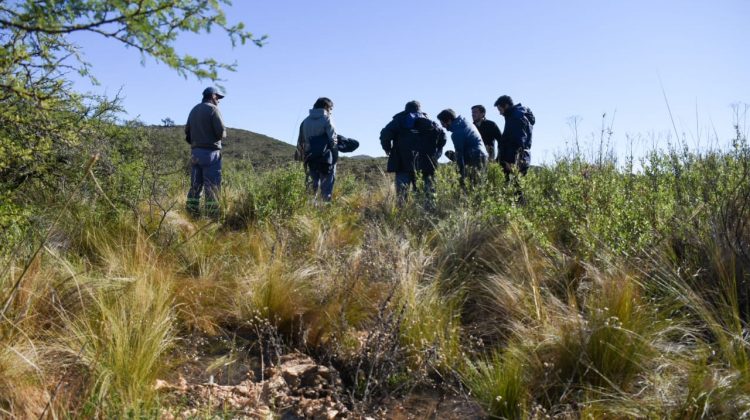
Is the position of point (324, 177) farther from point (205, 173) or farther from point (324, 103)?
point (205, 173)

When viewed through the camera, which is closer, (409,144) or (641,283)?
(641,283)

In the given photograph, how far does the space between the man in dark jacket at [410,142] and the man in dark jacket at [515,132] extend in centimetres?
90

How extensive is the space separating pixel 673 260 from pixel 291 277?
2473 millimetres

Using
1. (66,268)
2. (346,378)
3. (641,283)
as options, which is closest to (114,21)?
(66,268)

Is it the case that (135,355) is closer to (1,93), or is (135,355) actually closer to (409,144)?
(1,93)

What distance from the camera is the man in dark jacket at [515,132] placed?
7.41 metres


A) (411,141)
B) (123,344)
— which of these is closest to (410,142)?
(411,141)

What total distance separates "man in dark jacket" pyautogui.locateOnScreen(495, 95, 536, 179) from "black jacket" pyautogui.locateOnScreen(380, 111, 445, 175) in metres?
0.91

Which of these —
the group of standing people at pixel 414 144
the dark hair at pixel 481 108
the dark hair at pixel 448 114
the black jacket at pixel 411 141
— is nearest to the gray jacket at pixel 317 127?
the group of standing people at pixel 414 144

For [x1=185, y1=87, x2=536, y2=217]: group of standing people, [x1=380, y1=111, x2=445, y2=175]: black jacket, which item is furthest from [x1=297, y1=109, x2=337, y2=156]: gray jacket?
[x1=380, y1=111, x2=445, y2=175]: black jacket

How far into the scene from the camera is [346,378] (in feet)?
9.25

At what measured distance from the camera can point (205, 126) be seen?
6.76 meters

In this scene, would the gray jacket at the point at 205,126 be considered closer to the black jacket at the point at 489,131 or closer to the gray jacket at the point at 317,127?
the gray jacket at the point at 317,127

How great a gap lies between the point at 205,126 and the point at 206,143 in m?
0.22
